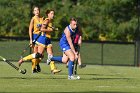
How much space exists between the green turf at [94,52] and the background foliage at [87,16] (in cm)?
585

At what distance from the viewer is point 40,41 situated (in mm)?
19938

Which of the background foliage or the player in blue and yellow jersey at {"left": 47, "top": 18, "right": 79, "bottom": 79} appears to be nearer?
the player in blue and yellow jersey at {"left": 47, "top": 18, "right": 79, "bottom": 79}

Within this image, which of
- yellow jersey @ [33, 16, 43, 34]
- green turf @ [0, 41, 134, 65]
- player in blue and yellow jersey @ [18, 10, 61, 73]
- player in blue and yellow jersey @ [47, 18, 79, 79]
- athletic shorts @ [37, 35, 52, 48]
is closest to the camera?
player in blue and yellow jersey @ [47, 18, 79, 79]

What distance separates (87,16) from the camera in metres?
44.2

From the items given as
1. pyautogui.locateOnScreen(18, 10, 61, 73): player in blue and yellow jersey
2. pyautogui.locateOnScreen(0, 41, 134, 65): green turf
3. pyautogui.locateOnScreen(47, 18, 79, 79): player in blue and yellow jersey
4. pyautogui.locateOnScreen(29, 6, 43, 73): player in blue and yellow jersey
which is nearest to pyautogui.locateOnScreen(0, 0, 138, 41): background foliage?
pyautogui.locateOnScreen(0, 41, 134, 65): green turf

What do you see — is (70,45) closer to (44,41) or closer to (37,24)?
(44,41)

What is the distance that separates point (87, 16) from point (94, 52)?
8.04 m

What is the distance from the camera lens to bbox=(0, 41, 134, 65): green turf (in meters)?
34.6

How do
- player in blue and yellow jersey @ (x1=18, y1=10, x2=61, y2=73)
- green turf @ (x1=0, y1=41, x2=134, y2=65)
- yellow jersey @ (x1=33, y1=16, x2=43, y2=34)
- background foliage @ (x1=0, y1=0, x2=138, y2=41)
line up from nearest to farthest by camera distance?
player in blue and yellow jersey @ (x1=18, y1=10, x2=61, y2=73) < yellow jersey @ (x1=33, y1=16, x2=43, y2=34) < green turf @ (x1=0, y1=41, x2=134, y2=65) < background foliage @ (x1=0, y1=0, x2=138, y2=41)

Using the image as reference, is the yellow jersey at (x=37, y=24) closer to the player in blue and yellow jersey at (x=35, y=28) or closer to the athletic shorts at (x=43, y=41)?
the player in blue and yellow jersey at (x=35, y=28)

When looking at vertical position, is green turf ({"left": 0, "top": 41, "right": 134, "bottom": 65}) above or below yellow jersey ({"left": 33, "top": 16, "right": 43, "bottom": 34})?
below

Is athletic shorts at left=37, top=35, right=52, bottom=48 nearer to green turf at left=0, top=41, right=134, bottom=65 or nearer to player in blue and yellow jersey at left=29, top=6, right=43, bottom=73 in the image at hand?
Result: player in blue and yellow jersey at left=29, top=6, right=43, bottom=73

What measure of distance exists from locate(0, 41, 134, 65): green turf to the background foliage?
5.85 m

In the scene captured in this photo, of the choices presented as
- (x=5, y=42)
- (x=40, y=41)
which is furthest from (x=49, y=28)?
(x=5, y=42)
